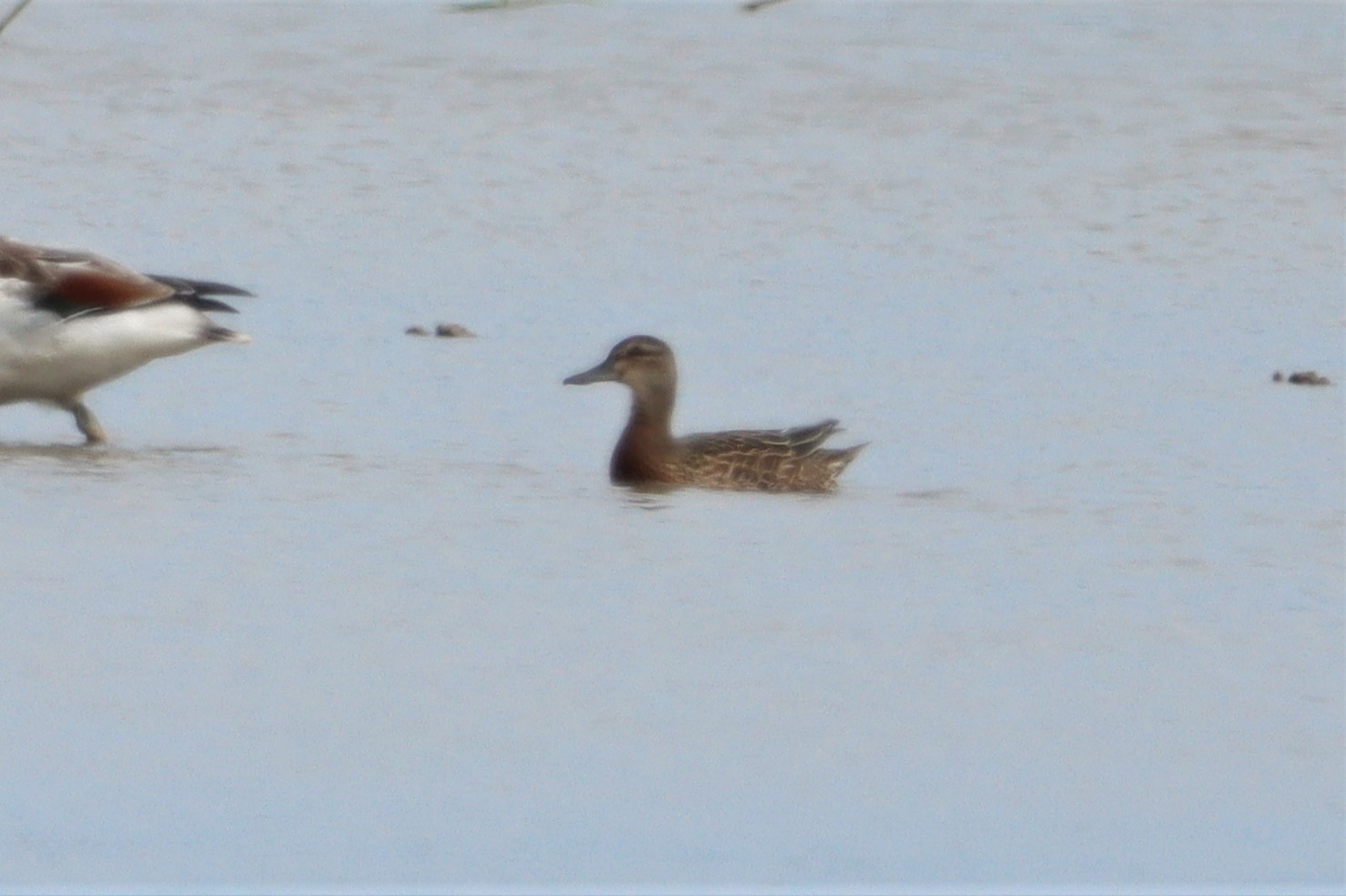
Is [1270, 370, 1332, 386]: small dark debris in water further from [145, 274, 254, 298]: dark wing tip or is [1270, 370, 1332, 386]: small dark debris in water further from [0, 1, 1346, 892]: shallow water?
[145, 274, 254, 298]: dark wing tip

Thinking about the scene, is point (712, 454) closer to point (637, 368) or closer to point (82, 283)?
point (637, 368)

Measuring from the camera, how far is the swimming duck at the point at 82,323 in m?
10.1

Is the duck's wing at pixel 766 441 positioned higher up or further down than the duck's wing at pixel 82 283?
further down

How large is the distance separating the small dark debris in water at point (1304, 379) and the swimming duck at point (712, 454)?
6.32 ft

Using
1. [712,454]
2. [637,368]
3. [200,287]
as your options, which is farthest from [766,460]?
[200,287]

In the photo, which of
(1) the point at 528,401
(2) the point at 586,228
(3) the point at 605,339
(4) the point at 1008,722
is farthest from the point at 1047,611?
(2) the point at 586,228

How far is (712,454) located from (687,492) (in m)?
0.20

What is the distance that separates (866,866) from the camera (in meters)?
5.11

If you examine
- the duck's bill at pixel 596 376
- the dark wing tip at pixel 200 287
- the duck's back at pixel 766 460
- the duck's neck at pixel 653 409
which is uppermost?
the dark wing tip at pixel 200 287

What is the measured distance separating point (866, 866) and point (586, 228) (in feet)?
27.9

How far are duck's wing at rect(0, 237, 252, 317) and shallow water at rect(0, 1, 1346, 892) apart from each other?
1.44 ft

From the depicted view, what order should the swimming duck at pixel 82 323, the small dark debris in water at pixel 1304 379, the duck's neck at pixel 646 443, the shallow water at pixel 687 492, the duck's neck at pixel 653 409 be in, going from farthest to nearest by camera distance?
the small dark debris in water at pixel 1304 379 → the swimming duck at pixel 82 323 → the duck's neck at pixel 653 409 → the duck's neck at pixel 646 443 → the shallow water at pixel 687 492

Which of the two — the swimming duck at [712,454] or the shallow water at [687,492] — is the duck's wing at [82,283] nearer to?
the shallow water at [687,492]

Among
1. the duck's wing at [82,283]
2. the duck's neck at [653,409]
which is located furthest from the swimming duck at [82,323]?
the duck's neck at [653,409]
